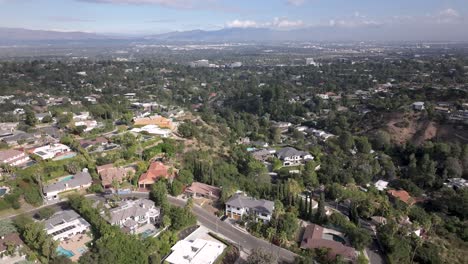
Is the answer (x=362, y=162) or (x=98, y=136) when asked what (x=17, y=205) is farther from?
(x=362, y=162)

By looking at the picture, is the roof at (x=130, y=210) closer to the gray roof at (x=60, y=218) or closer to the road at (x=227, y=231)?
the gray roof at (x=60, y=218)

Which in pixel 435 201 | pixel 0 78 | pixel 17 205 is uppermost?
pixel 0 78

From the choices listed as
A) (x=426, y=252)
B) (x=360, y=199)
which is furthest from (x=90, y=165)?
(x=426, y=252)

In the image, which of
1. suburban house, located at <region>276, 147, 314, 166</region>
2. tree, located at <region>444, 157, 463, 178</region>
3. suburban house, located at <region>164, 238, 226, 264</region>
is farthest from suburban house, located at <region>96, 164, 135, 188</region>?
tree, located at <region>444, 157, 463, 178</region>

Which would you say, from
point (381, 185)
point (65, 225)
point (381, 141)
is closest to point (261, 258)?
point (65, 225)

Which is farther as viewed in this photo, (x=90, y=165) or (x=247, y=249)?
(x=90, y=165)

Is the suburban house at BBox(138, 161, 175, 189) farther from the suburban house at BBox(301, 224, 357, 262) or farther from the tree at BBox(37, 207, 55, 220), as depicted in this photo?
the suburban house at BBox(301, 224, 357, 262)

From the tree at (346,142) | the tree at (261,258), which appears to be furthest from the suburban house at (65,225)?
the tree at (346,142)
